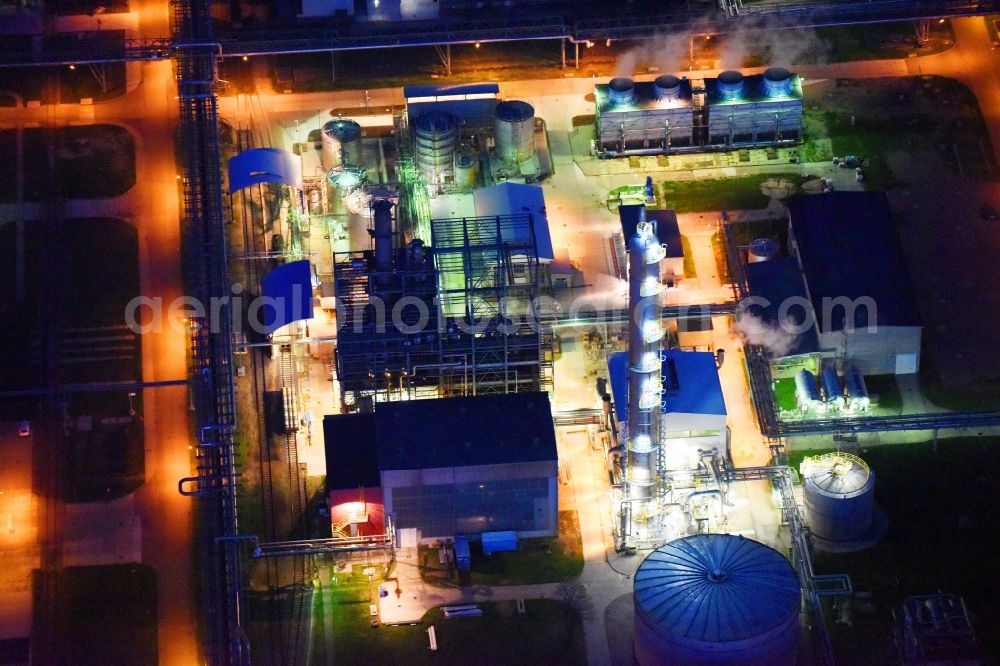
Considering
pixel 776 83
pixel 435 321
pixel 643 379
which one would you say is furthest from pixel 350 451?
pixel 776 83

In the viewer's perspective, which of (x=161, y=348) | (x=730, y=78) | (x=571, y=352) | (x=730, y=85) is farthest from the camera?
(x=730, y=78)

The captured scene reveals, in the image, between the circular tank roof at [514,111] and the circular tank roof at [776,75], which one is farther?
the circular tank roof at [776,75]

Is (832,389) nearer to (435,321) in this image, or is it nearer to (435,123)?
(435,321)

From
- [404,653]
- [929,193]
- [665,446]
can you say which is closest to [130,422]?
[404,653]

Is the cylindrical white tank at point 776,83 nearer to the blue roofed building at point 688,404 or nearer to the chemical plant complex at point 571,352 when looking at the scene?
the chemical plant complex at point 571,352

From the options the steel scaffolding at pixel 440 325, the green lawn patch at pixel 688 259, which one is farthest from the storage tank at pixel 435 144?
the green lawn patch at pixel 688 259

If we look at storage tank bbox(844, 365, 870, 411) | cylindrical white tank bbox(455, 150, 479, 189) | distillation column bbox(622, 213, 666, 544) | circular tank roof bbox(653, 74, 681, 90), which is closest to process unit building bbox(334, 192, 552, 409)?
distillation column bbox(622, 213, 666, 544)

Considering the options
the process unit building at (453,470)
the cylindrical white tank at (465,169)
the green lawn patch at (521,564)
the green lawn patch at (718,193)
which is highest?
the cylindrical white tank at (465,169)
